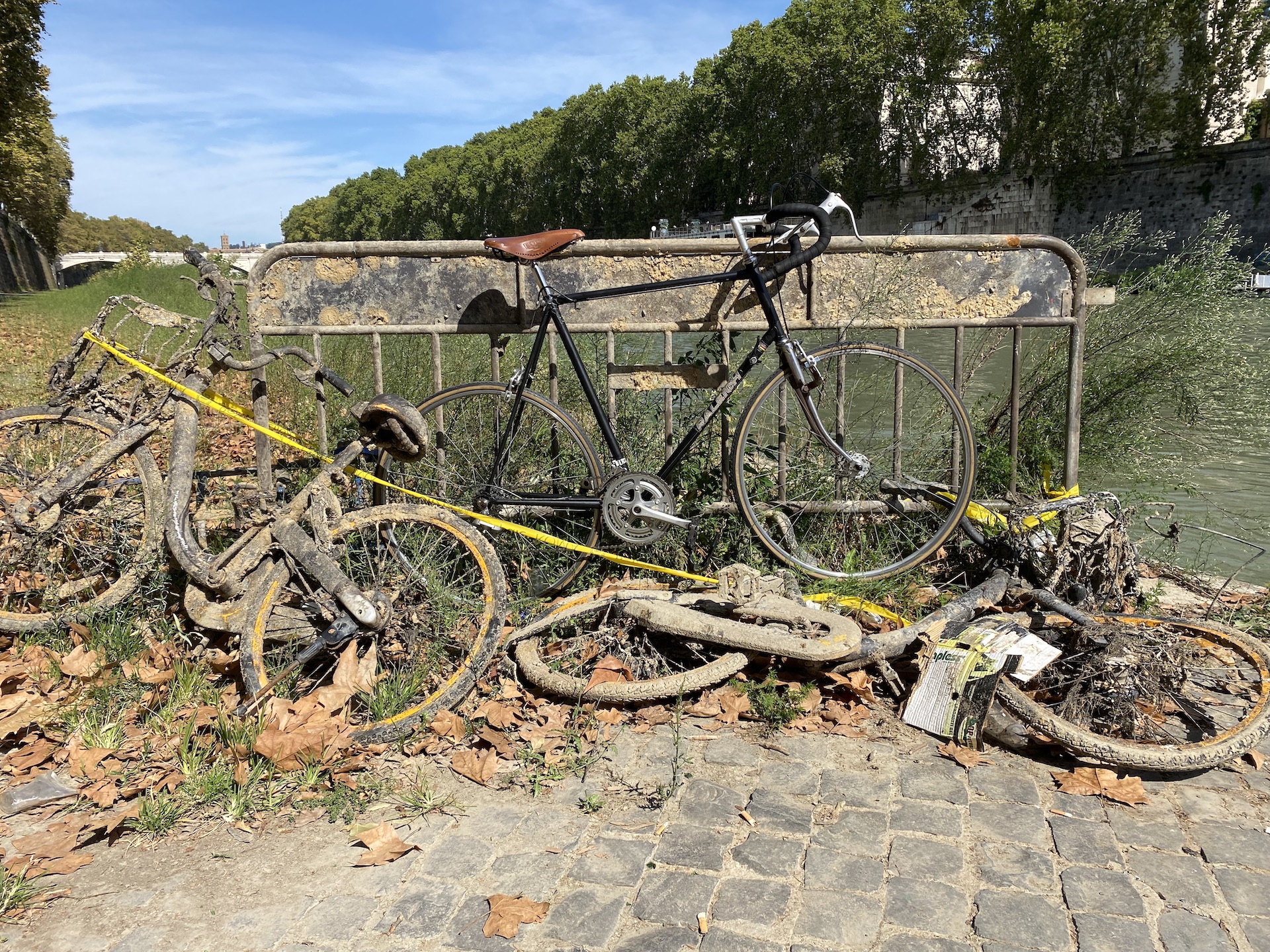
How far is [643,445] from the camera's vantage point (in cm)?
479

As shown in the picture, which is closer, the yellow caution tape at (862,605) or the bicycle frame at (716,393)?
the yellow caution tape at (862,605)

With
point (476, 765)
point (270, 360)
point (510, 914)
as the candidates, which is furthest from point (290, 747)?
point (270, 360)

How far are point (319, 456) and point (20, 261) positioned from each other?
58.0 meters

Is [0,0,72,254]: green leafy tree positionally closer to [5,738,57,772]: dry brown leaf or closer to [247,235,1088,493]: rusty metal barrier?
[247,235,1088,493]: rusty metal barrier

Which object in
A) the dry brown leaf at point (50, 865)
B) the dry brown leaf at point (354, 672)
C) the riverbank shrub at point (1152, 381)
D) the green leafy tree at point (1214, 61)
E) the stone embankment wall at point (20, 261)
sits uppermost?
Result: the green leafy tree at point (1214, 61)

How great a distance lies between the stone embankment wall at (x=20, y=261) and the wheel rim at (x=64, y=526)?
44.0 meters

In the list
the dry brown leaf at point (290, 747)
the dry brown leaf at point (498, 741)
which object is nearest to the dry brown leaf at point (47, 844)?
the dry brown leaf at point (290, 747)

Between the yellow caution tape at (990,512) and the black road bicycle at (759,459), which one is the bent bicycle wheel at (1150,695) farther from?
the black road bicycle at (759,459)

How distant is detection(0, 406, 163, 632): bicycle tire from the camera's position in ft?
12.8

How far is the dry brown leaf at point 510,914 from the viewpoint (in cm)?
234

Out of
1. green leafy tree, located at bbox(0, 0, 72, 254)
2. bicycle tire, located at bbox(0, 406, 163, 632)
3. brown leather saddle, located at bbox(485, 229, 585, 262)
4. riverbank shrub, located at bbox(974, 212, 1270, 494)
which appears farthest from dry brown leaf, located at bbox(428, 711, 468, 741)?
green leafy tree, located at bbox(0, 0, 72, 254)

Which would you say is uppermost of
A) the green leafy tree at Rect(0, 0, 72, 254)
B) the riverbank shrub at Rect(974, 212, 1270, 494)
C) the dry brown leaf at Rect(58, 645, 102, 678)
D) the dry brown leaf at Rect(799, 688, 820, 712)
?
the green leafy tree at Rect(0, 0, 72, 254)

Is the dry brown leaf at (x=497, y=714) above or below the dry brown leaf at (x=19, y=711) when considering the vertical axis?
below

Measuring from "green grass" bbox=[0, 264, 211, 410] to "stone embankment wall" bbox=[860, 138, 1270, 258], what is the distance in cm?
2687
